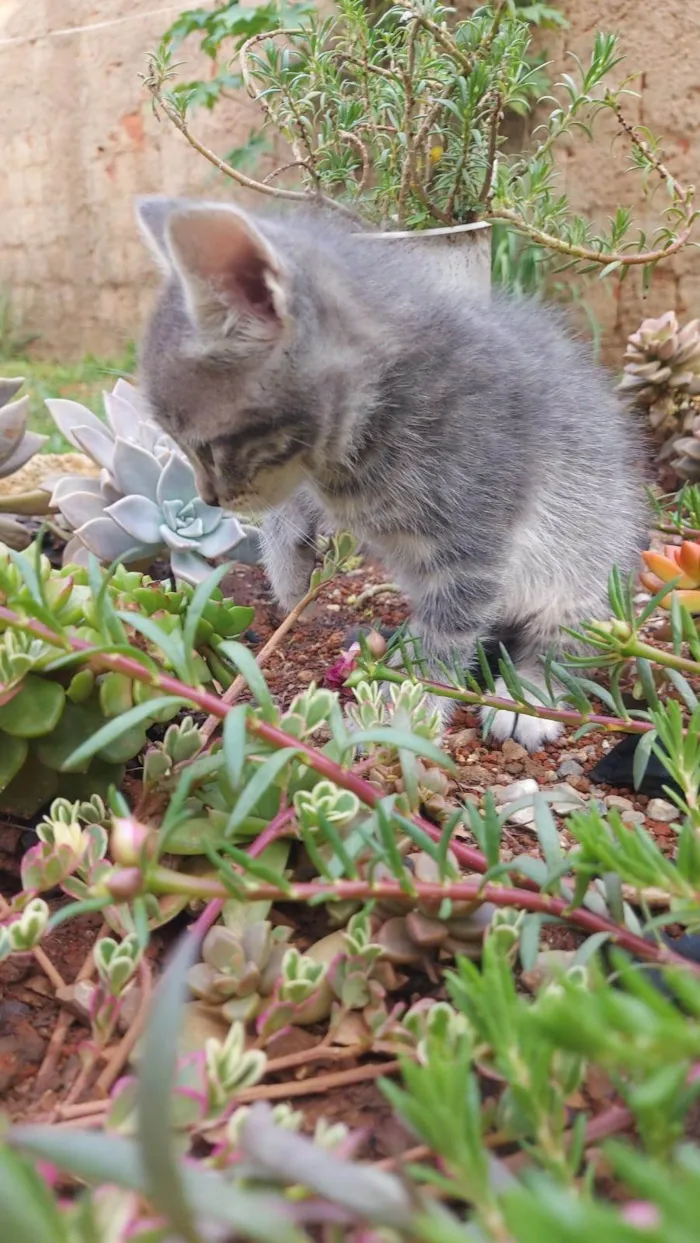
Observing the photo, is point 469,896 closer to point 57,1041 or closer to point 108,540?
point 57,1041

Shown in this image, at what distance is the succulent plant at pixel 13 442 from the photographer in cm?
127

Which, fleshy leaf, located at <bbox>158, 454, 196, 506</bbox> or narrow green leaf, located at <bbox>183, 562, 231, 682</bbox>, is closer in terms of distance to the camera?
narrow green leaf, located at <bbox>183, 562, 231, 682</bbox>

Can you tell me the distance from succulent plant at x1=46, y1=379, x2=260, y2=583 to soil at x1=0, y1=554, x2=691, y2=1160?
0.62ft

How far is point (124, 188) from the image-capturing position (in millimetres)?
4184

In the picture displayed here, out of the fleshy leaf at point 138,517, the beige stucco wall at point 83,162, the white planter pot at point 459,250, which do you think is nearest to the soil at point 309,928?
the fleshy leaf at point 138,517

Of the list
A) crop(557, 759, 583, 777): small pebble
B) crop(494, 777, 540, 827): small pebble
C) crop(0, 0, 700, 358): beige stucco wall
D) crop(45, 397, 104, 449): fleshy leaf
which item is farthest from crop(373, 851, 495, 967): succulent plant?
crop(0, 0, 700, 358): beige stucco wall

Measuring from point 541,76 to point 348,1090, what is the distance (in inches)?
115

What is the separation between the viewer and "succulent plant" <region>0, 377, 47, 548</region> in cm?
127

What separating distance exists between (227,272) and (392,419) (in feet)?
0.93

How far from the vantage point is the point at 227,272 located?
1.07 m

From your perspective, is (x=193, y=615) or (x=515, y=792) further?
(x=515, y=792)

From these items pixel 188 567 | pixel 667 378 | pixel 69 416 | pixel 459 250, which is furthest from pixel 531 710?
pixel 459 250

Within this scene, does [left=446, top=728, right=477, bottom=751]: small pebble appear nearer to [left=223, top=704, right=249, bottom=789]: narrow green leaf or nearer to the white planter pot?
[left=223, top=704, right=249, bottom=789]: narrow green leaf

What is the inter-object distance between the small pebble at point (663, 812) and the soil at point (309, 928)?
0.01 meters
